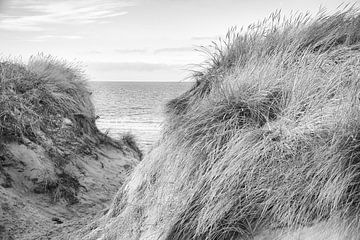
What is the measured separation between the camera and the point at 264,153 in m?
3.81

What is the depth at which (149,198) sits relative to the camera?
4727 millimetres

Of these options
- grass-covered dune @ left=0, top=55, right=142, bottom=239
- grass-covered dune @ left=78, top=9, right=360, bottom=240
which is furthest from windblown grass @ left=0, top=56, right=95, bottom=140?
grass-covered dune @ left=78, top=9, right=360, bottom=240

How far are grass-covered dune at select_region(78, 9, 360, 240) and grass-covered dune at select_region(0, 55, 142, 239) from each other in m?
2.11

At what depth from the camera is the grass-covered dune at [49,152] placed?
7.33 meters

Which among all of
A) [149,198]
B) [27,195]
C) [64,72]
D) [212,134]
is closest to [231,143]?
[212,134]

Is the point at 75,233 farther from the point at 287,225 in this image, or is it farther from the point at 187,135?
the point at 287,225

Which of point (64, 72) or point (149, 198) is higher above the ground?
point (64, 72)

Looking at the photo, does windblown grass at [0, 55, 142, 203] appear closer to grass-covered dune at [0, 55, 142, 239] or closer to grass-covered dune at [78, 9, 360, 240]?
grass-covered dune at [0, 55, 142, 239]

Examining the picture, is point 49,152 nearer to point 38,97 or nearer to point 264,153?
point 38,97

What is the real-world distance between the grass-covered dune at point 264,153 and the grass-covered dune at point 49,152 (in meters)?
2.11

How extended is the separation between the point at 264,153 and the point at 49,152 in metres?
5.79

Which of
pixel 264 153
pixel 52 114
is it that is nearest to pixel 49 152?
pixel 52 114

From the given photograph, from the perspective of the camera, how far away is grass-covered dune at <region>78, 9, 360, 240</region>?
11.0 feet

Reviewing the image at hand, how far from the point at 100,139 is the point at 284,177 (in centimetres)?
810
